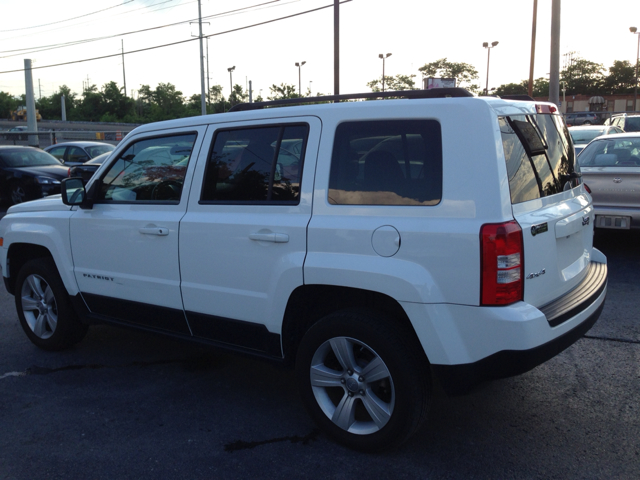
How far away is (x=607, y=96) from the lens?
8819cm

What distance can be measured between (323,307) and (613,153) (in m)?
6.17

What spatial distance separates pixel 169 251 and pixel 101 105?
10508 centimetres

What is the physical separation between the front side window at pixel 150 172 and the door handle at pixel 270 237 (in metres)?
0.78

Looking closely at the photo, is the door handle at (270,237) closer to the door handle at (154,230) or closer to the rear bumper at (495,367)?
the door handle at (154,230)

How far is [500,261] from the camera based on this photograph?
8.89 feet

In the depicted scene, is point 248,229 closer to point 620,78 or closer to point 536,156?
point 536,156

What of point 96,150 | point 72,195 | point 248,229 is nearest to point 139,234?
point 72,195

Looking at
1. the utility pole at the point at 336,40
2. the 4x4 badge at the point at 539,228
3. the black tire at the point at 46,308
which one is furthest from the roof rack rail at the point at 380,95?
the utility pole at the point at 336,40

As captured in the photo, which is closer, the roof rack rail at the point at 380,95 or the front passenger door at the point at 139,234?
the roof rack rail at the point at 380,95

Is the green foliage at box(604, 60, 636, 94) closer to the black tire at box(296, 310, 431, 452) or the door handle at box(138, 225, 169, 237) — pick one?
the door handle at box(138, 225, 169, 237)

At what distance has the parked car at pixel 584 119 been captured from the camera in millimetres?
48219

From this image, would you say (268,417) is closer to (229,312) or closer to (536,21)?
(229,312)

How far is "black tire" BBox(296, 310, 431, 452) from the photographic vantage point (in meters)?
2.96

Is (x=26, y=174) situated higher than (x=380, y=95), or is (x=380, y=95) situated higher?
(x=380, y=95)
